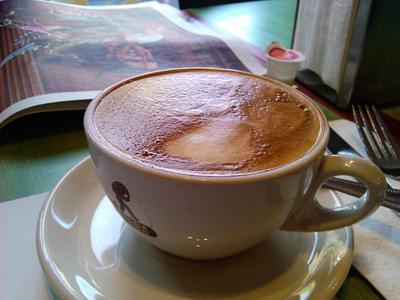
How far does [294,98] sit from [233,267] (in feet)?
0.63

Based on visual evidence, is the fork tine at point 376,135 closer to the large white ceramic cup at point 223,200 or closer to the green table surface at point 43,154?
the green table surface at point 43,154

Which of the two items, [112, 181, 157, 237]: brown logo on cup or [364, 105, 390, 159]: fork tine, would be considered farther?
[364, 105, 390, 159]: fork tine

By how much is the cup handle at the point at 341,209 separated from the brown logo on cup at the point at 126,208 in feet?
0.44

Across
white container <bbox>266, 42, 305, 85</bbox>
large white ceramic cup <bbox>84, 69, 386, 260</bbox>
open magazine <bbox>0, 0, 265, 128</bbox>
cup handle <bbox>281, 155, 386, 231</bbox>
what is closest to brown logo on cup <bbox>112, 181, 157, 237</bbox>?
large white ceramic cup <bbox>84, 69, 386, 260</bbox>

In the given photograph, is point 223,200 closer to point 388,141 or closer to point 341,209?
point 341,209

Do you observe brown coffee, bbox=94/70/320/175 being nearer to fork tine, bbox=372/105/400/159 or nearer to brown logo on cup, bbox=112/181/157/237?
brown logo on cup, bbox=112/181/157/237

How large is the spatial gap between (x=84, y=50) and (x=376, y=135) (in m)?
0.59

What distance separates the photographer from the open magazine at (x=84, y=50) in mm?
675

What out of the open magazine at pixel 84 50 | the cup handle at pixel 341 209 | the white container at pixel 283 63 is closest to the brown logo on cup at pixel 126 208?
the cup handle at pixel 341 209

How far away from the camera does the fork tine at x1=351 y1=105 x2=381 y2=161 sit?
59 cm

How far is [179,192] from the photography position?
1.02 ft

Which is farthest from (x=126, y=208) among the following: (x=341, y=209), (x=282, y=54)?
(x=282, y=54)

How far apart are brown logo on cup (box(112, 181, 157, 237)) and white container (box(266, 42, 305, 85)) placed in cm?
51

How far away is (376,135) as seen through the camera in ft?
2.05
